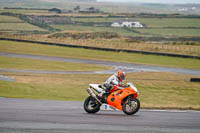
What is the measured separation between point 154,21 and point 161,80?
13256cm

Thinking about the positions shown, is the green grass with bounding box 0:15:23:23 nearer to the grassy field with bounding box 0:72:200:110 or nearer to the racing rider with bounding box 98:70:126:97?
the grassy field with bounding box 0:72:200:110

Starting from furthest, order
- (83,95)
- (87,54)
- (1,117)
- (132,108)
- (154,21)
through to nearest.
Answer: (154,21)
(87,54)
(83,95)
(132,108)
(1,117)

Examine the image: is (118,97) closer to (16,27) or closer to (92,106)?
(92,106)

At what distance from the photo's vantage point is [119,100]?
14648 millimetres

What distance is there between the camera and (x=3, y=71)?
124ft

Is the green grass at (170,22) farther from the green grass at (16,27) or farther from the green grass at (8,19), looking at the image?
the green grass at (16,27)

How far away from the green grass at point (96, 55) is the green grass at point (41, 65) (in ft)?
27.2

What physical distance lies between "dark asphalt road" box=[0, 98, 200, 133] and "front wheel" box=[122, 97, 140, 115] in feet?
0.95

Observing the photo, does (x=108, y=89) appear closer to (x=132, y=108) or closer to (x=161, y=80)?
(x=132, y=108)

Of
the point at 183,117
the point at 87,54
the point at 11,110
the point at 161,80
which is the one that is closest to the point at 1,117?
the point at 11,110

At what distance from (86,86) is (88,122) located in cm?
1880

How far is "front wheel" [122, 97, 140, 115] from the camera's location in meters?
14.4

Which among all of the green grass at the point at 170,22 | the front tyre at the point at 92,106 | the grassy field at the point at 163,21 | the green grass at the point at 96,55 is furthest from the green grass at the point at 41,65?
the green grass at the point at 170,22

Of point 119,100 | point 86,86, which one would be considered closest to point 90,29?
point 86,86
